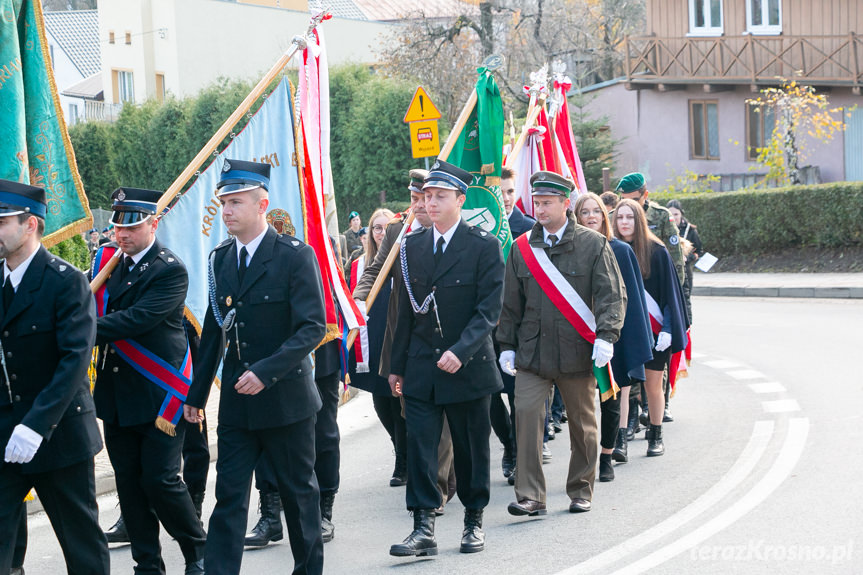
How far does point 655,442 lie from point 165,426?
4338mm

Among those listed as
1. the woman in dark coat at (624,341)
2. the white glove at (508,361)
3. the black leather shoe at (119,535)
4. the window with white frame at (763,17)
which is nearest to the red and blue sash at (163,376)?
the black leather shoe at (119,535)

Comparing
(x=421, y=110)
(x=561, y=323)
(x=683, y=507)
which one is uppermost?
(x=421, y=110)

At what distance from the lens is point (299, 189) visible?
762cm

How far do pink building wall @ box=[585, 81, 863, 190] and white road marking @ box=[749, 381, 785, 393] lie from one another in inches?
846

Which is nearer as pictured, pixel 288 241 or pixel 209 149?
pixel 288 241

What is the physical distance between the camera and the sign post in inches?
653

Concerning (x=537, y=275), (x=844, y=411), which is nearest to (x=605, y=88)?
(x=844, y=411)

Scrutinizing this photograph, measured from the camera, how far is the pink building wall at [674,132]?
3231cm

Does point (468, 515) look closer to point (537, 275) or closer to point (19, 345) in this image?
point (537, 275)

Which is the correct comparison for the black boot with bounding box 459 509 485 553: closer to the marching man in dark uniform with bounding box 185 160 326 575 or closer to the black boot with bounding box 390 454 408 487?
the marching man in dark uniform with bounding box 185 160 326 575

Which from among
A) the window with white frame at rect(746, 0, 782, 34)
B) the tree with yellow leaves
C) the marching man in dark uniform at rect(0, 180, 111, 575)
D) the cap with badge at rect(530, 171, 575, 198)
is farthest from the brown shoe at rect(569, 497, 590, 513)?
the window with white frame at rect(746, 0, 782, 34)

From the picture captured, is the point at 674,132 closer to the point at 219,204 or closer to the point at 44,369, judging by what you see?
the point at 219,204

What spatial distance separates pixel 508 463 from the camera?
863 centimetres

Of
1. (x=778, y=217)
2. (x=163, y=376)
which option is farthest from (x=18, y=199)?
(x=778, y=217)
